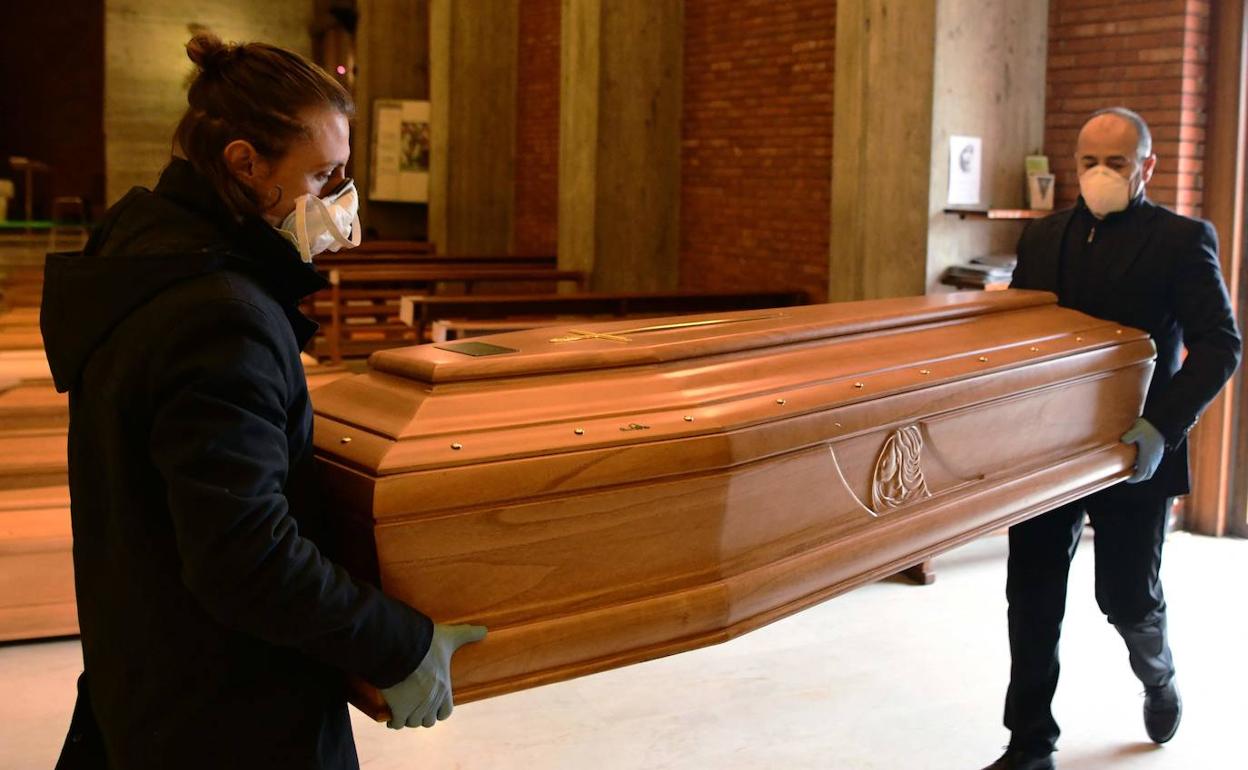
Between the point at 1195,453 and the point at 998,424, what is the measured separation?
3464 millimetres

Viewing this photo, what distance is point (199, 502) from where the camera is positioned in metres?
1.28

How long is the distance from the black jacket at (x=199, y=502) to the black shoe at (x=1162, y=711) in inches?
91.6

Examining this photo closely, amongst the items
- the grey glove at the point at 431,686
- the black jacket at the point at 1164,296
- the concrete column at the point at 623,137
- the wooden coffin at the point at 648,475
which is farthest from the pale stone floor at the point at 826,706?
the concrete column at the point at 623,137

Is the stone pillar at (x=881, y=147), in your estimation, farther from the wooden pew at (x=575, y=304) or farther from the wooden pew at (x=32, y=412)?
the wooden pew at (x=32, y=412)

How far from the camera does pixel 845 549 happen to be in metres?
1.95

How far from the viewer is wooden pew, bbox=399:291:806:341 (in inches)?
252

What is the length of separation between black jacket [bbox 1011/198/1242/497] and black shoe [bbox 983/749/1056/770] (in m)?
A: 0.66

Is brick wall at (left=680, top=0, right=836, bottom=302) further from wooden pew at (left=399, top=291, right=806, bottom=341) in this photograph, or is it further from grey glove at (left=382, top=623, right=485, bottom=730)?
grey glove at (left=382, top=623, right=485, bottom=730)

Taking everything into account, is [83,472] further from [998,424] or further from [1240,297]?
[1240,297]

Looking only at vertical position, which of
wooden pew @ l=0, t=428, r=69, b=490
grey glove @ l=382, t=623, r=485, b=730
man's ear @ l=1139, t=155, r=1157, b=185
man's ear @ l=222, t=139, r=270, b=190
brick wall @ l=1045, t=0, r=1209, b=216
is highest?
brick wall @ l=1045, t=0, r=1209, b=216

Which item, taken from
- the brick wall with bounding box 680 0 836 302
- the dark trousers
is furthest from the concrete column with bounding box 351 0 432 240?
the dark trousers

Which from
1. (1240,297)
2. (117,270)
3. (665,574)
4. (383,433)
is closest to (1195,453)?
(1240,297)

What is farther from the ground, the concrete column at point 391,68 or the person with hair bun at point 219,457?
the concrete column at point 391,68

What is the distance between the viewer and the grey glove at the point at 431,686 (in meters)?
1.45
